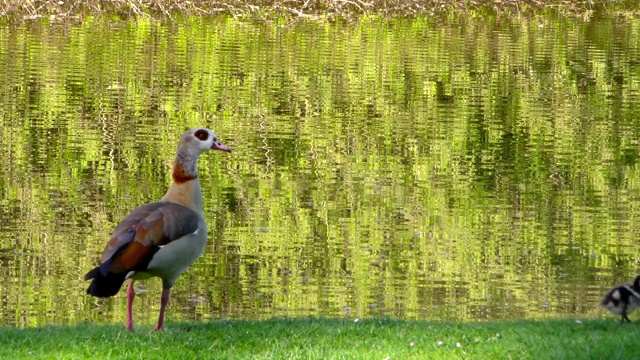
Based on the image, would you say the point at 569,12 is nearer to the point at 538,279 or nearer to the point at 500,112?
the point at 500,112

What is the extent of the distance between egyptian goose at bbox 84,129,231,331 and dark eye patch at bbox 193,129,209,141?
19 centimetres

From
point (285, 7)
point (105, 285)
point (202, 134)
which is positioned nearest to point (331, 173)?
point (202, 134)

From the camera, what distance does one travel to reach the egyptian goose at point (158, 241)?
7.89 meters

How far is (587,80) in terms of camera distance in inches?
1057

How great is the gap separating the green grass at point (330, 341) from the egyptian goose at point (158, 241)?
36 cm

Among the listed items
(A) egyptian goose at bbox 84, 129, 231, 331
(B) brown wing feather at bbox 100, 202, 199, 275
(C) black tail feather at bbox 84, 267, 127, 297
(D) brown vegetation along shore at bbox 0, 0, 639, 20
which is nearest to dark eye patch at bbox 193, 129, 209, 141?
(A) egyptian goose at bbox 84, 129, 231, 331

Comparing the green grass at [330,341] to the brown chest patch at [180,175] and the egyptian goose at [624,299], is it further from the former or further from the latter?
the brown chest patch at [180,175]

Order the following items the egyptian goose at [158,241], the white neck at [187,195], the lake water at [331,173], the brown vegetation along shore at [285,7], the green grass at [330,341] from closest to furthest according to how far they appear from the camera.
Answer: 1. the green grass at [330,341]
2. the egyptian goose at [158,241]
3. the white neck at [187,195]
4. the lake water at [331,173]
5. the brown vegetation along shore at [285,7]

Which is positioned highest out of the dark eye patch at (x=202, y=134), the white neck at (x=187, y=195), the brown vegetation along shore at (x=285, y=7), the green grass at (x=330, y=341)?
the brown vegetation along shore at (x=285, y=7)

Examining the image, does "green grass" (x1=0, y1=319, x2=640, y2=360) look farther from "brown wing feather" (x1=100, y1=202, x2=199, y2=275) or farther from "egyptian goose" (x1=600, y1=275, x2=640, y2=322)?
"brown wing feather" (x1=100, y1=202, x2=199, y2=275)

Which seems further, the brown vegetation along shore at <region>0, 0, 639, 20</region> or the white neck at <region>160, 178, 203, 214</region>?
the brown vegetation along shore at <region>0, 0, 639, 20</region>

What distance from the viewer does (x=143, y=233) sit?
806cm

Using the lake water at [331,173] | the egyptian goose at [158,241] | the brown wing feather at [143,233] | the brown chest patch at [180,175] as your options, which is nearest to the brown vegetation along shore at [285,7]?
the lake water at [331,173]

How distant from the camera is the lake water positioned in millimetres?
11703
